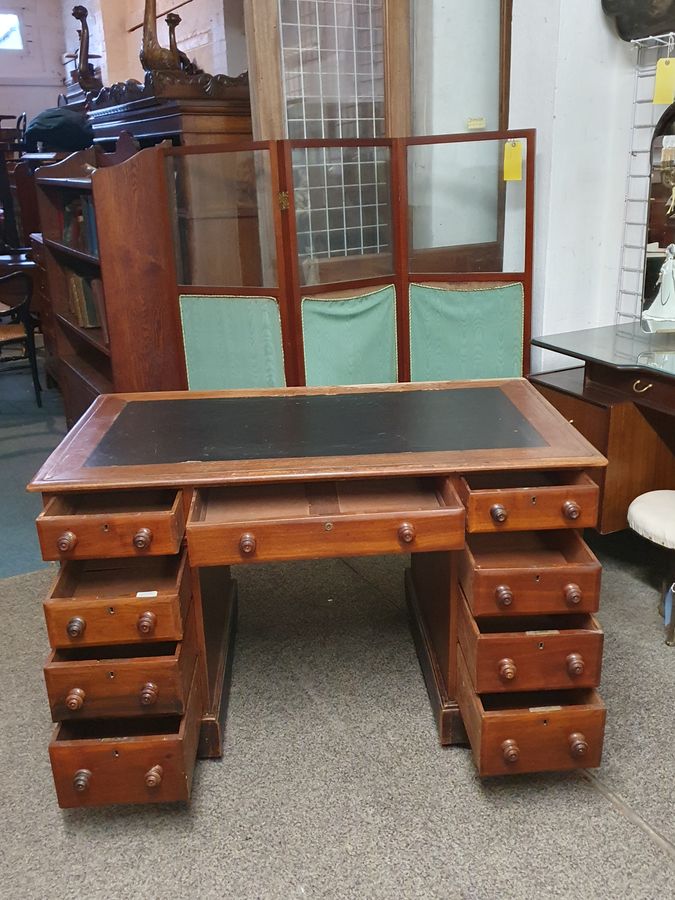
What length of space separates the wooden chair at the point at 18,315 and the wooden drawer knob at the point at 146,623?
3236 millimetres

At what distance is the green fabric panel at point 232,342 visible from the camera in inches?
119

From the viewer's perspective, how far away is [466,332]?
3043 mm

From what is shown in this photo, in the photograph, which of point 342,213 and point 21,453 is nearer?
point 342,213

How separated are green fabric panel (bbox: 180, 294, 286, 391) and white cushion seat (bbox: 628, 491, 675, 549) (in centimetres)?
132

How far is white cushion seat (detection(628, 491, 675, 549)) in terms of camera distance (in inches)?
89.3

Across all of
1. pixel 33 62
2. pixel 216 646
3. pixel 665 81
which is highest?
pixel 33 62

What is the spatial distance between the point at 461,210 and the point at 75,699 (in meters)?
2.35

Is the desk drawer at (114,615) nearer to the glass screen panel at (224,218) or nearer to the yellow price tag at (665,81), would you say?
the glass screen panel at (224,218)

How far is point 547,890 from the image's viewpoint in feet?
5.08

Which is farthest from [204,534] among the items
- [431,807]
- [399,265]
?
[399,265]

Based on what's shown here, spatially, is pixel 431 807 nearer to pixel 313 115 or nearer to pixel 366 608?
pixel 366 608

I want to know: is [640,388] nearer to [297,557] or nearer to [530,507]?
[530,507]

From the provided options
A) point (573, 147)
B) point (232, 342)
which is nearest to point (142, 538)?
point (232, 342)

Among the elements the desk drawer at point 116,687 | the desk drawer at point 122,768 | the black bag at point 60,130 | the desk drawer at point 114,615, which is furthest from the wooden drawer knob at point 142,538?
the black bag at point 60,130
